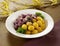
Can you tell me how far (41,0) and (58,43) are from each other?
348mm

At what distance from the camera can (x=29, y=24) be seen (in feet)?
2.53

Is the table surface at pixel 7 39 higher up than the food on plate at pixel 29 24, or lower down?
lower down

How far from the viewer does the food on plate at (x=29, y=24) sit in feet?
2.50

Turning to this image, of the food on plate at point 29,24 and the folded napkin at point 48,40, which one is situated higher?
the food on plate at point 29,24

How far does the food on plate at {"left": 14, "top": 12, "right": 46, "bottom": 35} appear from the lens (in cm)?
76

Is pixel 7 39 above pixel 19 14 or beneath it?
beneath

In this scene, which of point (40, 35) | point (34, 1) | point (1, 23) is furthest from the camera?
point (34, 1)

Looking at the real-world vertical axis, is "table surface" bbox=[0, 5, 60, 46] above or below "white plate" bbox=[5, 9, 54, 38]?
below

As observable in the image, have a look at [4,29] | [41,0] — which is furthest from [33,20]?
[41,0]

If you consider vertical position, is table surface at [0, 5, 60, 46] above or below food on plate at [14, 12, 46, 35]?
below

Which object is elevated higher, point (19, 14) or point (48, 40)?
point (19, 14)

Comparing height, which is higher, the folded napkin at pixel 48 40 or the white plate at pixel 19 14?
the white plate at pixel 19 14

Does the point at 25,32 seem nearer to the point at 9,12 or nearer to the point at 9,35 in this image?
the point at 9,35

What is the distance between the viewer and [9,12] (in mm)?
912
